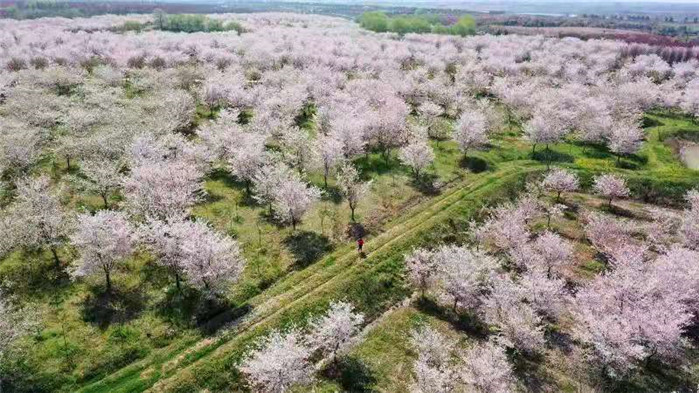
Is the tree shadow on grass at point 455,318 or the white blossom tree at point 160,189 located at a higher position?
the white blossom tree at point 160,189

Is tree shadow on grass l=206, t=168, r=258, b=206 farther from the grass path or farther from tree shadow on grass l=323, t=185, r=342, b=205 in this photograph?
the grass path

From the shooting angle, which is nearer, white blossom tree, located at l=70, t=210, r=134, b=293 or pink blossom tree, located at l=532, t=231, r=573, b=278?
white blossom tree, located at l=70, t=210, r=134, b=293

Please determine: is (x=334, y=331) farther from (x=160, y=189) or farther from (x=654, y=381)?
(x=654, y=381)

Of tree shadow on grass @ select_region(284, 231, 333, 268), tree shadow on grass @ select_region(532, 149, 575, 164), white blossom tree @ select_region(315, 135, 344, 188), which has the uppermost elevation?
white blossom tree @ select_region(315, 135, 344, 188)

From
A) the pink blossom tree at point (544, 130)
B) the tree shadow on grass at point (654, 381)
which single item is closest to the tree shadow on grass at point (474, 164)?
the pink blossom tree at point (544, 130)

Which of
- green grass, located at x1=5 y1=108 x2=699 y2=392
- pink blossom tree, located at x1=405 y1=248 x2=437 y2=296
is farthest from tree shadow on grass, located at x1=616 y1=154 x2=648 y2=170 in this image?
pink blossom tree, located at x1=405 y1=248 x2=437 y2=296

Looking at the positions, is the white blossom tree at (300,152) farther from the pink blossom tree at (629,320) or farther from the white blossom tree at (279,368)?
the pink blossom tree at (629,320)
